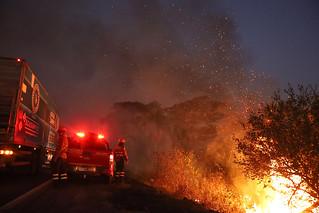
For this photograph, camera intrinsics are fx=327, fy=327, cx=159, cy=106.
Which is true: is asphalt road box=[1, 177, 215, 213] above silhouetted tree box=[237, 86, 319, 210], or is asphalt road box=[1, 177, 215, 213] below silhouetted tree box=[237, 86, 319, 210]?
below

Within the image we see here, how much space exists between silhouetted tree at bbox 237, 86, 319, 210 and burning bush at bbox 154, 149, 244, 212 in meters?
2.78

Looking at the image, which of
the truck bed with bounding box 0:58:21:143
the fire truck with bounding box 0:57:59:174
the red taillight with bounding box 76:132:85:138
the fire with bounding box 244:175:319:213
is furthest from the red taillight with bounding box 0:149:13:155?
the fire with bounding box 244:175:319:213

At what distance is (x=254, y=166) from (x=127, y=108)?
57999 mm

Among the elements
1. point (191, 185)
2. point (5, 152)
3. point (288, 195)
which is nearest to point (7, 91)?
point (5, 152)

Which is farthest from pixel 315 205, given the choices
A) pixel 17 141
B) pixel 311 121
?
pixel 17 141

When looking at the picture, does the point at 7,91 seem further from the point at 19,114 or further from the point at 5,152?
the point at 5,152

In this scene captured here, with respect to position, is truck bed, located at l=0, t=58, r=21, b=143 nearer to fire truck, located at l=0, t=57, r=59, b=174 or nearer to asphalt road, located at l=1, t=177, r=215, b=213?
fire truck, located at l=0, t=57, r=59, b=174

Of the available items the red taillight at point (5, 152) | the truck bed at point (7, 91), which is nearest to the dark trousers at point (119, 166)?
the red taillight at point (5, 152)

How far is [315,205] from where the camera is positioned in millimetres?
9758

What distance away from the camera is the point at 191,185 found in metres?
15.5

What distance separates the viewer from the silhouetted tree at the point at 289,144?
948 centimetres

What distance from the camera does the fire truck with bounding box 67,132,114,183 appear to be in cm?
1352

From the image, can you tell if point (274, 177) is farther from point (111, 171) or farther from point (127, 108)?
point (127, 108)

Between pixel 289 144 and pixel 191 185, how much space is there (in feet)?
22.2
